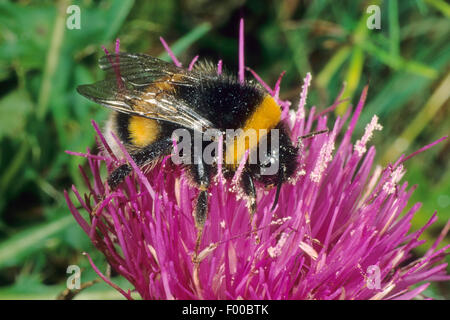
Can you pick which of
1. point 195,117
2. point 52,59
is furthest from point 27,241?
point 195,117

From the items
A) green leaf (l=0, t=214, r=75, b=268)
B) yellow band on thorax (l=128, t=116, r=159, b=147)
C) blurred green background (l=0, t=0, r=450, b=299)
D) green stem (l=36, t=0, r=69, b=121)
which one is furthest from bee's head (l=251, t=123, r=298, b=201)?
green stem (l=36, t=0, r=69, b=121)

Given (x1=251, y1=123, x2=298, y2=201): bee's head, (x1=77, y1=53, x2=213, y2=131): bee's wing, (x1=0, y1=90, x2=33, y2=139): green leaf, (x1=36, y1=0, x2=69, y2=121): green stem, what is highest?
(x1=36, y1=0, x2=69, y2=121): green stem

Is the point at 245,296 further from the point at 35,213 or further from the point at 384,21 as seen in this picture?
the point at 384,21

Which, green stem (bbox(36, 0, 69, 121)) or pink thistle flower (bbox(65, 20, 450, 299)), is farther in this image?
green stem (bbox(36, 0, 69, 121))

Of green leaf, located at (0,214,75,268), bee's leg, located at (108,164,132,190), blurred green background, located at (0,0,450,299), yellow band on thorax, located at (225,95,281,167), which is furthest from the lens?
blurred green background, located at (0,0,450,299)

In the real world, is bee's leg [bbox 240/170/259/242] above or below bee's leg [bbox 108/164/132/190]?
below

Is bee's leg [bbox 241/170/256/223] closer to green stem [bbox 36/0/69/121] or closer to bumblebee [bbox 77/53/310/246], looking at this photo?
bumblebee [bbox 77/53/310/246]

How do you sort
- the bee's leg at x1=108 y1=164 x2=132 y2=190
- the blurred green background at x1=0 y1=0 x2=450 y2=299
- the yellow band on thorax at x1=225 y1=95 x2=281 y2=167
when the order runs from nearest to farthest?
the yellow band on thorax at x1=225 y1=95 x2=281 y2=167 → the bee's leg at x1=108 y1=164 x2=132 y2=190 → the blurred green background at x1=0 y1=0 x2=450 y2=299
